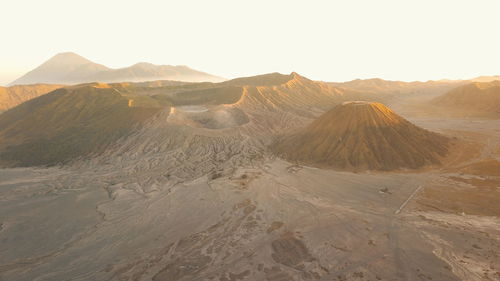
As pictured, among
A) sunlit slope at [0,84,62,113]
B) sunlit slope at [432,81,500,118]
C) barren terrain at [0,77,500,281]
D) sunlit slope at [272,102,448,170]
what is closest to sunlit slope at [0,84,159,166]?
barren terrain at [0,77,500,281]

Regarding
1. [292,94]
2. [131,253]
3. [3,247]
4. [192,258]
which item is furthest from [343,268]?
[292,94]

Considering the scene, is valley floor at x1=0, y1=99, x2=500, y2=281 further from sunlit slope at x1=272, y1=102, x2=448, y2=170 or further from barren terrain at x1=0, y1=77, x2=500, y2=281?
sunlit slope at x1=272, y1=102, x2=448, y2=170

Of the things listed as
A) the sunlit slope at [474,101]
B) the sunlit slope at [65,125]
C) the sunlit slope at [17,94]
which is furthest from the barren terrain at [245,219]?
the sunlit slope at [17,94]

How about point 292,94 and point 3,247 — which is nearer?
point 3,247

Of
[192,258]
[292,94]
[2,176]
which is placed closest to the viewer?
[192,258]

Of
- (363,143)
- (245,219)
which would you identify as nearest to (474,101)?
(363,143)

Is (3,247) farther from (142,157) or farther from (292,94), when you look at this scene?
(292,94)
